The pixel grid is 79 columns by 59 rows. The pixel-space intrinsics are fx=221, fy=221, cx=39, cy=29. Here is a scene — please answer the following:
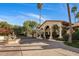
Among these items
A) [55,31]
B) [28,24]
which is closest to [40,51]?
[28,24]

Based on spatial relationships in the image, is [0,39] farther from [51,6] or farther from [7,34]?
[51,6]

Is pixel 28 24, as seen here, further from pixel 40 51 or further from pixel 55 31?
pixel 40 51

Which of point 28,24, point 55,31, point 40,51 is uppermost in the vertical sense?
point 28,24

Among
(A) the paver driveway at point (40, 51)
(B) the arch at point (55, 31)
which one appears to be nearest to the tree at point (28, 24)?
(B) the arch at point (55, 31)

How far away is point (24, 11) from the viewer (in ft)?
47.8

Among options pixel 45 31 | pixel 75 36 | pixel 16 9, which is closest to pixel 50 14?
pixel 16 9

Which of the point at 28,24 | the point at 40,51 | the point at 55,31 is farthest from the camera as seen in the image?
the point at 55,31

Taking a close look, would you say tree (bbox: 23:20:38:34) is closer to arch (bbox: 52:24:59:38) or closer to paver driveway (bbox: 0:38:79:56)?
arch (bbox: 52:24:59:38)

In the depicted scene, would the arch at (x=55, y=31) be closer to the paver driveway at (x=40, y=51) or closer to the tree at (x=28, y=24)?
the tree at (x=28, y=24)

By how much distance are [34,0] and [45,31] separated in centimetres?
2110

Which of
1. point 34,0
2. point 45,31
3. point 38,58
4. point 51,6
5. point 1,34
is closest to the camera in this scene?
point 38,58

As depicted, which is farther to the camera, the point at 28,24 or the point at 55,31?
the point at 55,31

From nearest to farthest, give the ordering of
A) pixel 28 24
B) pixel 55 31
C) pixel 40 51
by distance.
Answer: pixel 40 51, pixel 28 24, pixel 55 31

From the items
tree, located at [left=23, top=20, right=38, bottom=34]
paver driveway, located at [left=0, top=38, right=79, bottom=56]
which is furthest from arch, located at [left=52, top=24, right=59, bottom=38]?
paver driveway, located at [left=0, top=38, right=79, bottom=56]
